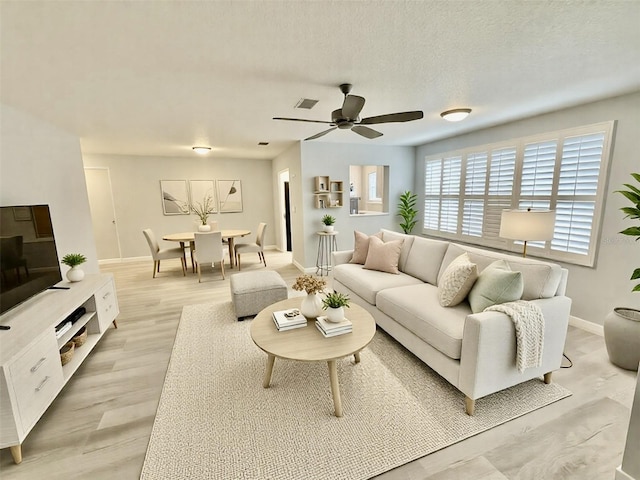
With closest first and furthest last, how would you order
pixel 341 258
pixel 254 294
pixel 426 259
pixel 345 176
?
pixel 426 259, pixel 254 294, pixel 341 258, pixel 345 176

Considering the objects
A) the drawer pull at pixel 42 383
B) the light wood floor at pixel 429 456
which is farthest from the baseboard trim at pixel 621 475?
the drawer pull at pixel 42 383

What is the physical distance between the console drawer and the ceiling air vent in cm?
270

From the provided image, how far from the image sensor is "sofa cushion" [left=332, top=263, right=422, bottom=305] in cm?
286

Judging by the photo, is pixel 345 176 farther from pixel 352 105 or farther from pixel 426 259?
pixel 352 105

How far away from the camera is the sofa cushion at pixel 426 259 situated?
2941mm

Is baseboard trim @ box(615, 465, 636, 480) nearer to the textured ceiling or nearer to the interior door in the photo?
the textured ceiling

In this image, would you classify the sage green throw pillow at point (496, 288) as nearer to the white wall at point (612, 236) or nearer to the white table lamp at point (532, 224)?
the white table lamp at point (532, 224)

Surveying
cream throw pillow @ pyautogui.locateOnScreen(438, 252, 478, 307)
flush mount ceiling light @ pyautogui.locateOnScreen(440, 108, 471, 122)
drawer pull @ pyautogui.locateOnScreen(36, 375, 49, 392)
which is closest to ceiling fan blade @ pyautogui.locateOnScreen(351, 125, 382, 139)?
flush mount ceiling light @ pyautogui.locateOnScreen(440, 108, 471, 122)

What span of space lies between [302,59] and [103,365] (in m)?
2.92

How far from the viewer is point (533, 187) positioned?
3414 mm

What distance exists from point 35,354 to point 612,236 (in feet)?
15.5

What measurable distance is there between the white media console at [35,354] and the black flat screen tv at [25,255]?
0.12 meters

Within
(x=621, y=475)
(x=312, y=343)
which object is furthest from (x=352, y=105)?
(x=621, y=475)

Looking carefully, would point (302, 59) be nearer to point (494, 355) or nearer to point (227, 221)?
point (494, 355)
